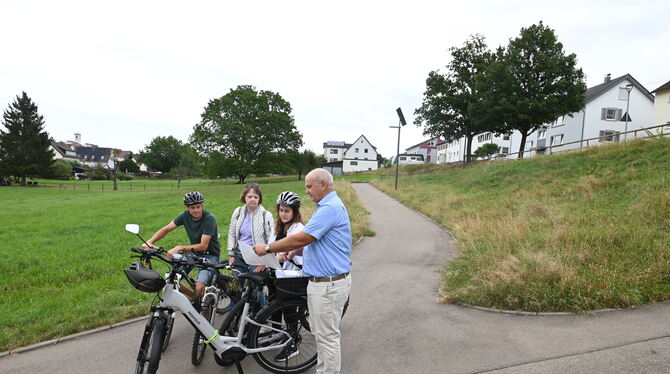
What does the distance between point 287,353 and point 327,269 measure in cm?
127

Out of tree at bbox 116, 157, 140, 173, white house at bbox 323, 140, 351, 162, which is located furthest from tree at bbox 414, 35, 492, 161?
tree at bbox 116, 157, 140, 173

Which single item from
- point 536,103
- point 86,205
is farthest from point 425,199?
point 86,205

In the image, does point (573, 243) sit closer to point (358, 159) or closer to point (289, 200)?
point (289, 200)

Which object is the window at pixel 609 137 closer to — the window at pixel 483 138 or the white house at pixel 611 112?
the white house at pixel 611 112

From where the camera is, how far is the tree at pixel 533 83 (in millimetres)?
28875

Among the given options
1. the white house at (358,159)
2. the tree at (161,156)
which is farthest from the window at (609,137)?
the tree at (161,156)

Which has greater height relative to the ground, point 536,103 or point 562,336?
point 536,103

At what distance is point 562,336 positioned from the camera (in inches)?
153

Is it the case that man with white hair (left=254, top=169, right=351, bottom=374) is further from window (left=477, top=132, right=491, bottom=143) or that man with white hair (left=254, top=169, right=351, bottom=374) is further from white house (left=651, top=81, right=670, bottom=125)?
window (left=477, top=132, right=491, bottom=143)

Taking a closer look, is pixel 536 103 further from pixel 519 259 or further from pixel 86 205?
pixel 86 205

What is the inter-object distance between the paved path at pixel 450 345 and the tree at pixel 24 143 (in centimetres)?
5475

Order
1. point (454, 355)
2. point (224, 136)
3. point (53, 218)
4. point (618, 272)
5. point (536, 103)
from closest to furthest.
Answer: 1. point (454, 355)
2. point (618, 272)
3. point (53, 218)
4. point (536, 103)
5. point (224, 136)

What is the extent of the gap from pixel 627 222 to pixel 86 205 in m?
25.7

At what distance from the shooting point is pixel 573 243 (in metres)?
6.24
